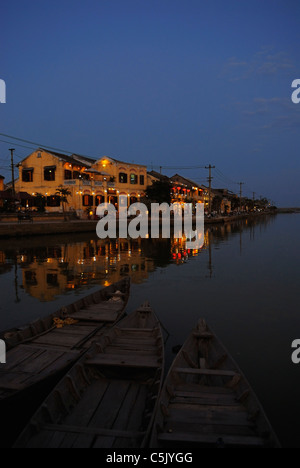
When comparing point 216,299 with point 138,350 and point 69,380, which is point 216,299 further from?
point 69,380

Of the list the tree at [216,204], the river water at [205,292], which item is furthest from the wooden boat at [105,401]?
the tree at [216,204]

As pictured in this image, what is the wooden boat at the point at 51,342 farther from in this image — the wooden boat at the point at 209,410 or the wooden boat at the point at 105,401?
the wooden boat at the point at 209,410

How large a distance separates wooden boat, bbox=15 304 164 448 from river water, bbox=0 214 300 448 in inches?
91.1

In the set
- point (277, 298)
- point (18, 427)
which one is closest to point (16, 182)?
point (277, 298)

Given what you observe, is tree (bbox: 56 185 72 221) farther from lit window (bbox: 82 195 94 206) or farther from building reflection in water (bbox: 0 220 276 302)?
building reflection in water (bbox: 0 220 276 302)

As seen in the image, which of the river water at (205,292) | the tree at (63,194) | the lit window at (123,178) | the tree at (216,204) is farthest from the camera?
the tree at (216,204)

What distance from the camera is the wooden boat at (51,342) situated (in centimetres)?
608

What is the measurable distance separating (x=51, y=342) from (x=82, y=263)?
16.1 metres

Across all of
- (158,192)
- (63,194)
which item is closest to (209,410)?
(63,194)

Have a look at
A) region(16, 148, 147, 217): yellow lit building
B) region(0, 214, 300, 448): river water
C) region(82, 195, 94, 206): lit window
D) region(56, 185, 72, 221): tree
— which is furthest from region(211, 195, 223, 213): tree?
region(0, 214, 300, 448): river water

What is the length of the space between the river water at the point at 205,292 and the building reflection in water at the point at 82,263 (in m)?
0.06

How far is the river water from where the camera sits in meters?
7.86
